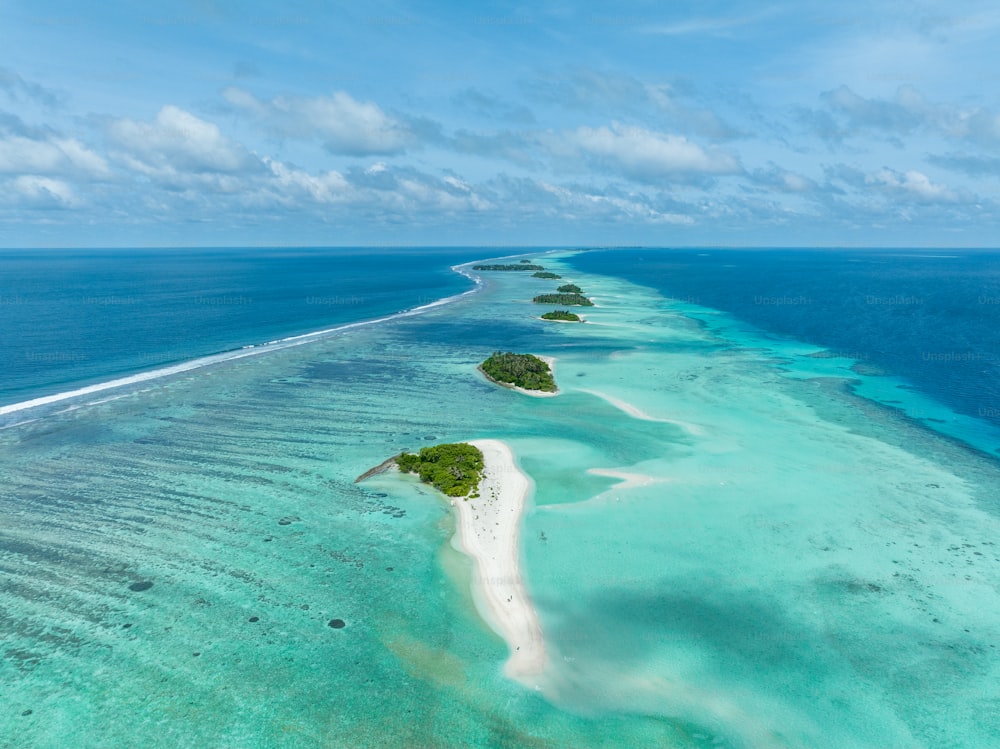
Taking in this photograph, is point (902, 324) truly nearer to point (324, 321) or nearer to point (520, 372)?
point (520, 372)

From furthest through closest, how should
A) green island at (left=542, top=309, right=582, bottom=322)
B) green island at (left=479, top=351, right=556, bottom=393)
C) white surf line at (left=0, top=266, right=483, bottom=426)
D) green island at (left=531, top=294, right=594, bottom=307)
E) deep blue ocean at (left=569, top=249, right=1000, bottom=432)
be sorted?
green island at (left=531, top=294, right=594, bottom=307), green island at (left=542, top=309, right=582, bottom=322), deep blue ocean at (left=569, top=249, right=1000, bottom=432), green island at (left=479, top=351, right=556, bottom=393), white surf line at (left=0, top=266, right=483, bottom=426)

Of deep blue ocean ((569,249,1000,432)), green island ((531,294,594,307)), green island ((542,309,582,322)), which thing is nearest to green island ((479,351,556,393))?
deep blue ocean ((569,249,1000,432))

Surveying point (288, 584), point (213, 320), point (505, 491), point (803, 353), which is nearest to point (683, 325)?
point (803, 353)

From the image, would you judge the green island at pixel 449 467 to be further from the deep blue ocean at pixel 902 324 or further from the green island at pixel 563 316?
the green island at pixel 563 316

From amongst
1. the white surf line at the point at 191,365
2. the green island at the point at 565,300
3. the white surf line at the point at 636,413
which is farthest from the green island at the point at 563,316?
the white surf line at the point at 636,413

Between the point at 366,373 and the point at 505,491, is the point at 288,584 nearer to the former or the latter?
the point at 505,491

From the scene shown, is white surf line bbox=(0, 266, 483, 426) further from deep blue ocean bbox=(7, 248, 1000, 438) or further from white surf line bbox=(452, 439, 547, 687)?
white surf line bbox=(452, 439, 547, 687)
